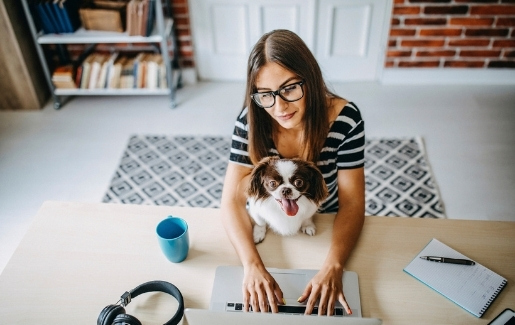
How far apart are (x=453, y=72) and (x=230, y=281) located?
287 centimetres

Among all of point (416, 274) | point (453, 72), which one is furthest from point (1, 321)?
point (453, 72)

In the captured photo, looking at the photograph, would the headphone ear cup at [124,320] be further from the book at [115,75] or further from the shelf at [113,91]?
the book at [115,75]

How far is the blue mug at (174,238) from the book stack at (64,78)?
2365 millimetres

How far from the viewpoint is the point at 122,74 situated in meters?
3.14

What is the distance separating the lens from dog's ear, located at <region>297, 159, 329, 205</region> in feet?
3.49

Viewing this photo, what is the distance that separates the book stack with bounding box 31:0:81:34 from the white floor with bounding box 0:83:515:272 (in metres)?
0.62

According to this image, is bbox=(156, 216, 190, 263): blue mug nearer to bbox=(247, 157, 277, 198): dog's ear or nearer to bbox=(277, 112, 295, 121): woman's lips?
bbox=(247, 157, 277, 198): dog's ear

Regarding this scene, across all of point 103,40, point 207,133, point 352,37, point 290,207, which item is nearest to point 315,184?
point 290,207

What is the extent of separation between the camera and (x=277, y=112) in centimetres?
114

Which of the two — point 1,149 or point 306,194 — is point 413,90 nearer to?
point 306,194

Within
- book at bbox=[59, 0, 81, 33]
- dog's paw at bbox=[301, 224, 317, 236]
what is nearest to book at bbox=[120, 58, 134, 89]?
book at bbox=[59, 0, 81, 33]

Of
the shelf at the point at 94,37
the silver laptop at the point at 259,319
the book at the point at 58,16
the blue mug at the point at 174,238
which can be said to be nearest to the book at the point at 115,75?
the shelf at the point at 94,37

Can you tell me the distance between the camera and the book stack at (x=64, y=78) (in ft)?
10.1

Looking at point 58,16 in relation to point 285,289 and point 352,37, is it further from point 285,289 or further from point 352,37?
point 285,289
